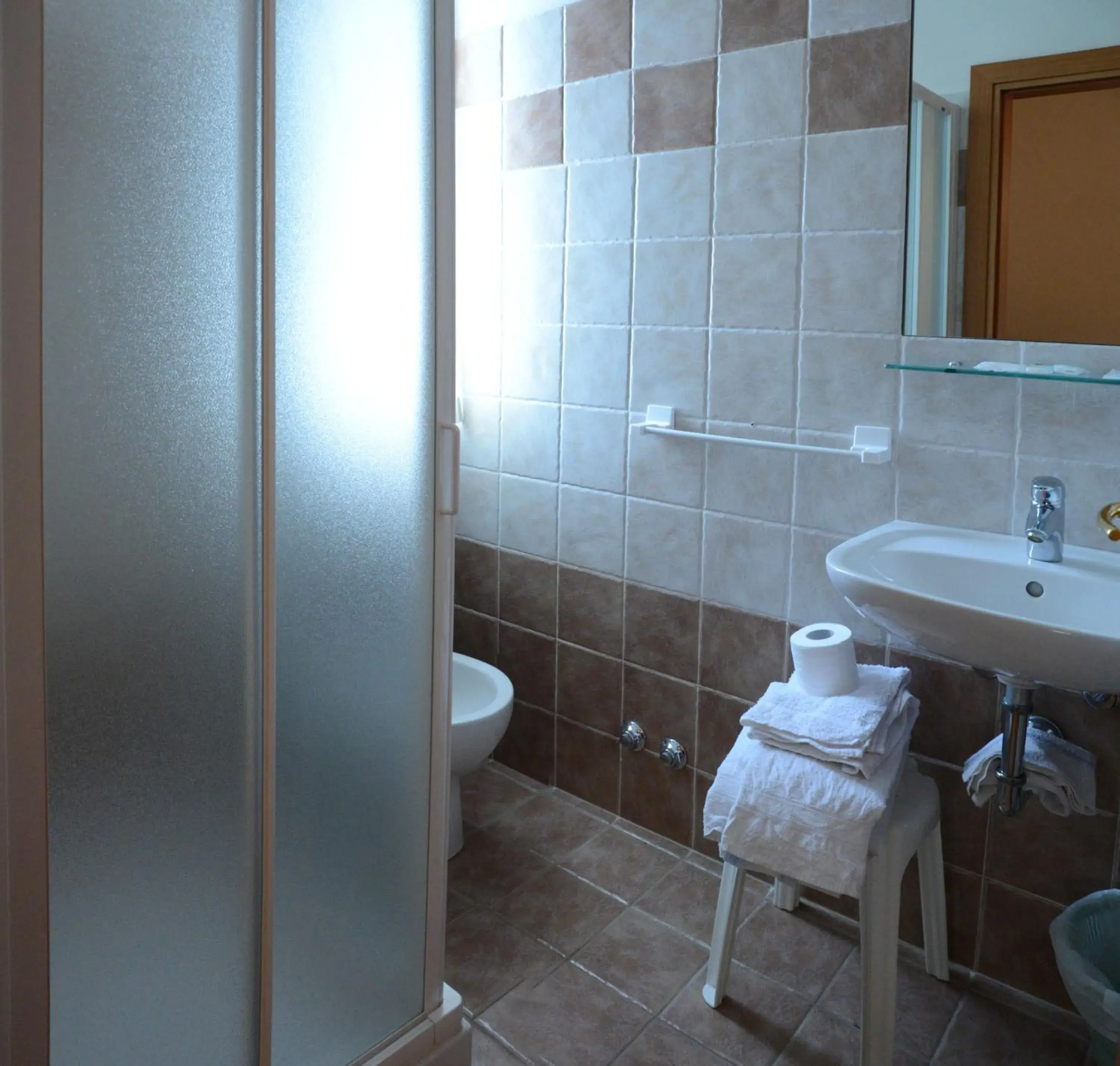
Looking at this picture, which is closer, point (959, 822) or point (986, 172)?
point (986, 172)

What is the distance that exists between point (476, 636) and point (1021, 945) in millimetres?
1496

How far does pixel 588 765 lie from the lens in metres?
2.60

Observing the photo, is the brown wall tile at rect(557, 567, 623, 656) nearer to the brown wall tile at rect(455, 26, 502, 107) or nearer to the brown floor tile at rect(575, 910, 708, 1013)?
the brown floor tile at rect(575, 910, 708, 1013)

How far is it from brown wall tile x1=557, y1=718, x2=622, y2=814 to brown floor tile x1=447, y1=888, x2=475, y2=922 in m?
0.49

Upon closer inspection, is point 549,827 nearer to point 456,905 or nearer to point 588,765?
point 588,765

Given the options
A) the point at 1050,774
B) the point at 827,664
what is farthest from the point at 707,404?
the point at 1050,774

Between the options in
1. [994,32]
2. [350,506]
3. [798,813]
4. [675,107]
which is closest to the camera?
[350,506]

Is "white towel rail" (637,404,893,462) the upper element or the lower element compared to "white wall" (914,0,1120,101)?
lower

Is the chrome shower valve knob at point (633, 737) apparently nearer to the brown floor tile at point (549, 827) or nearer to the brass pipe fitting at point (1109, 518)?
the brown floor tile at point (549, 827)

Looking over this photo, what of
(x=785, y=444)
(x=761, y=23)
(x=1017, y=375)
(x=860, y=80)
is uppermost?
(x=761, y=23)

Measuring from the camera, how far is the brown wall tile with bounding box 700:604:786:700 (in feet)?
7.19

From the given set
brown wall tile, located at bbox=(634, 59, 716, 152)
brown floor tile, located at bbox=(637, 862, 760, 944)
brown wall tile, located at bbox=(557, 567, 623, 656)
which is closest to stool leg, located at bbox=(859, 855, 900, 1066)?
brown floor tile, located at bbox=(637, 862, 760, 944)

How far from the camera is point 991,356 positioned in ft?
5.99

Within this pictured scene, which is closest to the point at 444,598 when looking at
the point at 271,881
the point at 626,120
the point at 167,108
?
the point at 271,881
